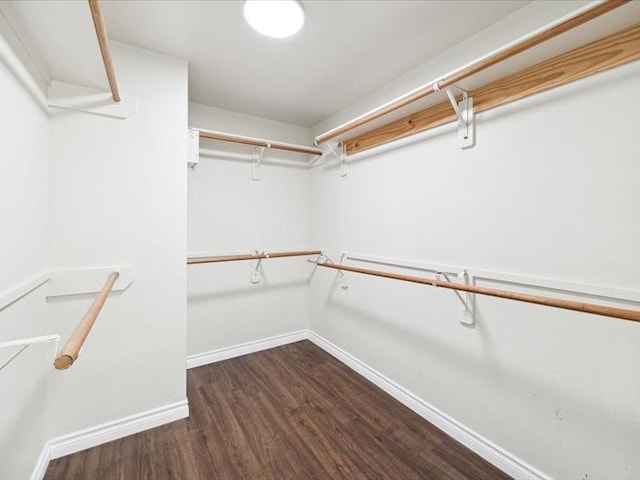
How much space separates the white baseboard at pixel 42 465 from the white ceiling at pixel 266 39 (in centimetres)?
199

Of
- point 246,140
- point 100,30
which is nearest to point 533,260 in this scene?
point 100,30

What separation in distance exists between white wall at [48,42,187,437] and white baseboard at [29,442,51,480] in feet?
0.31

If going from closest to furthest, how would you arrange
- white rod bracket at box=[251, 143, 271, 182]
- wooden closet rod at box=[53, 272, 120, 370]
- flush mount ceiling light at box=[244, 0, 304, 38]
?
wooden closet rod at box=[53, 272, 120, 370] → flush mount ceiling light at box=[244, 0, 304, 38] → white rod bracket at box=[251, 143, 271, 182]

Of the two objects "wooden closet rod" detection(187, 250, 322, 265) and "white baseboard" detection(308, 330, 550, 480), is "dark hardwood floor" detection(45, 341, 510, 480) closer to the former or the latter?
"white baseboard" detection(308, 330, 550, 480)

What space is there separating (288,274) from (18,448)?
218 cm

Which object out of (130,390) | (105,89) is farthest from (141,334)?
(105,89)

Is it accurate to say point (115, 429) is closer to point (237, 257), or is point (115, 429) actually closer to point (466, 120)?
point (237, 257)

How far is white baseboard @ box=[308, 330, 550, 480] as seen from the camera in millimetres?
1477

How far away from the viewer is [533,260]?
144cm

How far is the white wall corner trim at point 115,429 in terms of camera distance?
5.32 feet

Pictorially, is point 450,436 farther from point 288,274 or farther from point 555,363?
point 288,274

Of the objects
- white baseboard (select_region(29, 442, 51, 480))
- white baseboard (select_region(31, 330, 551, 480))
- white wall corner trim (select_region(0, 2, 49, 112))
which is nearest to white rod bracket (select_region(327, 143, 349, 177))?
white baseboard (select_region(31, 330, 551, 480))

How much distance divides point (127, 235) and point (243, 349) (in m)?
1.61

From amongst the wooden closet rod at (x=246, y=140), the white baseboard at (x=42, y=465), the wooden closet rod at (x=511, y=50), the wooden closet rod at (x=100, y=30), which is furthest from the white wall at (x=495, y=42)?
the white baseboard at (x=42, y=465)
